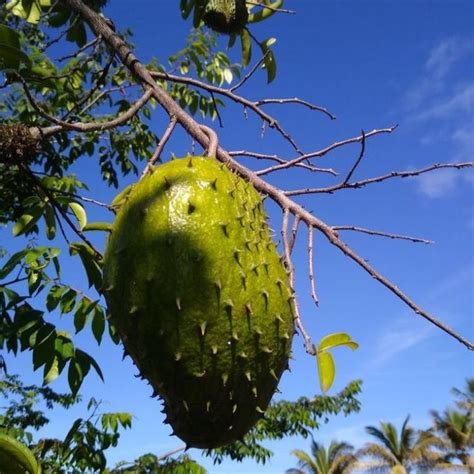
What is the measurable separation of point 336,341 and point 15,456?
162cm

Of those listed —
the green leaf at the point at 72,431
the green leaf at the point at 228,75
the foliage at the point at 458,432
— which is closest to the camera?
the green leaf at the point at 72,431

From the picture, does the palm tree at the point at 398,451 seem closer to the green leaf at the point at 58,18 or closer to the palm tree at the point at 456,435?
the palm tree at the point at 456,435

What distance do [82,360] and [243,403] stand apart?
1349 mm

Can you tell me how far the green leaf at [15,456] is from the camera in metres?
2.41

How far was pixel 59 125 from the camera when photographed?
1.52 meters

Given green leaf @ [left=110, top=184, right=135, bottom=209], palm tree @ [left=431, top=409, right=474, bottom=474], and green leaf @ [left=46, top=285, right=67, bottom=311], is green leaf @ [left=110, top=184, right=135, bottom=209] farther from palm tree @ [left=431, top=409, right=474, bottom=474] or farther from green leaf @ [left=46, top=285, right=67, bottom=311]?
palm tree @ [left=431, top=409, right=474, bottom=474]

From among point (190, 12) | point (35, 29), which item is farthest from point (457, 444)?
point (190, 12)

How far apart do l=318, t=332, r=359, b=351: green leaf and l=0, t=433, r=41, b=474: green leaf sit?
1.54 m

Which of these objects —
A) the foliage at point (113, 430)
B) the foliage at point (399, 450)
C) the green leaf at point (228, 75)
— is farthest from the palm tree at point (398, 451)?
the green leaf at point (228, 75)

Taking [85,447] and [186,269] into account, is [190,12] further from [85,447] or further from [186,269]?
[85,447]

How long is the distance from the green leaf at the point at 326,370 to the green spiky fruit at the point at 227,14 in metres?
1.99

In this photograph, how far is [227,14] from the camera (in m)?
2.93

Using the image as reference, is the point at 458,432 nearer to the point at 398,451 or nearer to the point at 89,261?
the point at 398,451

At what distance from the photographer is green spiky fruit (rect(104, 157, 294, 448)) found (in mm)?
1253
